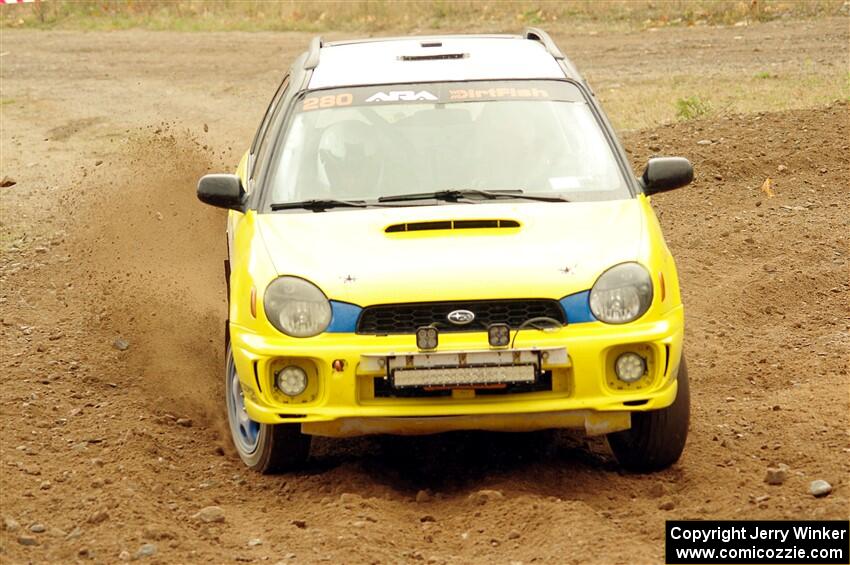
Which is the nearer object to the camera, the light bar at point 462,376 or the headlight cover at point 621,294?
the light bar at point 462,376

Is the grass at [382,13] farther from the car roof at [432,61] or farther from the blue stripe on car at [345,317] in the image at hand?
the blue stripe on car at [345,317]

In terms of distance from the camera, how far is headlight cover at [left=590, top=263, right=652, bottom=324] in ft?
20.5

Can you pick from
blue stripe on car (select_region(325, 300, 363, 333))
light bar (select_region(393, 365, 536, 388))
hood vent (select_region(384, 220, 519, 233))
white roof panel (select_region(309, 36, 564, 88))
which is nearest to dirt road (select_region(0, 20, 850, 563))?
light bar (select_region(393, 365, 536, 388))

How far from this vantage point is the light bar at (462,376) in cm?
611

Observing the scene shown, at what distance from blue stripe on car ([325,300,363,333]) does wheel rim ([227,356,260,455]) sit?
832mm

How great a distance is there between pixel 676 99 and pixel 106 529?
13.0 m

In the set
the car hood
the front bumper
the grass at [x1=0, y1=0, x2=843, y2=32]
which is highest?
the car hood

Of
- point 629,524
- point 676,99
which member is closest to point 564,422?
point 629,524

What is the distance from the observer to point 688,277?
10.5 metres

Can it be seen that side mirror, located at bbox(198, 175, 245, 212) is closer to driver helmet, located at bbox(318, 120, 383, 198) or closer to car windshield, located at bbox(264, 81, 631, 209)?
car windshield, located at bbox(264, 81, 631, 209)

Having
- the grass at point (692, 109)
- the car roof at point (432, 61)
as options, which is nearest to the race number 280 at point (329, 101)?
the car roof at point (432, 61)

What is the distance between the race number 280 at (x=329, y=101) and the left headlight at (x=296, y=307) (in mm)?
1516

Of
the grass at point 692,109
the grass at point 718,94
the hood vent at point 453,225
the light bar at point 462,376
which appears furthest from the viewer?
the grass at point 718,94

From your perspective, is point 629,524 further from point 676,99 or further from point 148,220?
point 676,99
